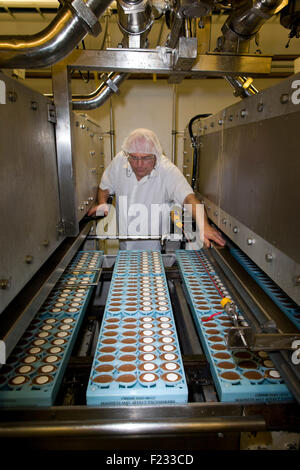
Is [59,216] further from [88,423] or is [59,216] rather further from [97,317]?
[88,423]

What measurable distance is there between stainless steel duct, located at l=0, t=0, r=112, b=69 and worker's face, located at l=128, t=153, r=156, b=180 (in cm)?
150

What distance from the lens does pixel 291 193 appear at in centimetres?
84

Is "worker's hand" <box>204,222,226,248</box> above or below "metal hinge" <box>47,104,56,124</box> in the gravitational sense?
below

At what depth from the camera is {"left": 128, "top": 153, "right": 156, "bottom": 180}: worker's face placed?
98.3 inches

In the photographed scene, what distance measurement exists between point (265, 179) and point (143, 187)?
1.81 meters

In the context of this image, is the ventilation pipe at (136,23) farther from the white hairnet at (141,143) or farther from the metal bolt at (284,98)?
the metal bolt at (284,98)

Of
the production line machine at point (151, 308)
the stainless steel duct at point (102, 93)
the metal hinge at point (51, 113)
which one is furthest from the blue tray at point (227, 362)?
the stainless steel duct at point (102, 93)

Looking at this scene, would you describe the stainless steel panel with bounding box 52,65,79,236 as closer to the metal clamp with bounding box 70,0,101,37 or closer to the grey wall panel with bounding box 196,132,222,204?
the metal clamp with bounding box 70,0,101,37

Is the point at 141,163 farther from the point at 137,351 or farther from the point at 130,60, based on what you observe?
the point at 137,351

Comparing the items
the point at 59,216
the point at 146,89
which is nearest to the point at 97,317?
the point at 59,216

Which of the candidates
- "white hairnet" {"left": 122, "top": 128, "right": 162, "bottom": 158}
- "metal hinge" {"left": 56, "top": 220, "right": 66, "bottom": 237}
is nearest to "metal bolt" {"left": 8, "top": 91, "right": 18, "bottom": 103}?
"metal hinge" {"left": 56, "top": 220, "right": 66, "bottom": 237}

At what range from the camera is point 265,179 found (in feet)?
3.37

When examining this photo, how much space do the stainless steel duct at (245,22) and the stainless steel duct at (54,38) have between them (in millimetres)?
725
